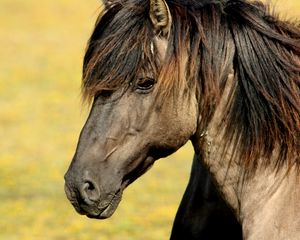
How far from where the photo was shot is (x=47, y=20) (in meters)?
31.4

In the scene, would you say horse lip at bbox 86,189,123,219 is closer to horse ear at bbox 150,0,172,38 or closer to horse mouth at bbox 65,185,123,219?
horse mouth at bbox 65,185,123,219

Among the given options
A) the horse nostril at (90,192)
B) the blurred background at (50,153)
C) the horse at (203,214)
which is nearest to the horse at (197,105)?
the horse nostril at (90,192)

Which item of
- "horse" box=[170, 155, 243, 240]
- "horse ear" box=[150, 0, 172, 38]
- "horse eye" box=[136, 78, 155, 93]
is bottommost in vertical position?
"horse" box=[170, 155, 243, 240]

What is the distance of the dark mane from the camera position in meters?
4.89

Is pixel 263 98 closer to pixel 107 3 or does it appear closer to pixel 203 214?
pixel 107 3

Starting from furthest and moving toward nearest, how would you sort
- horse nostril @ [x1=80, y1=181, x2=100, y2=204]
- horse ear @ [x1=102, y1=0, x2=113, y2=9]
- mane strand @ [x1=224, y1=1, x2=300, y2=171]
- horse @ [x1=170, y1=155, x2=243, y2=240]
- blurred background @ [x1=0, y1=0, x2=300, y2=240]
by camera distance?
blurred background @ [x1=0, y1=0, x2=300, y2=240]
horse @ [x1=170, y1=155, x2=243, y2=240]
horse ear @ [x1=102, y1=0, x2=113, y2=9]
mane strand @ [x1=224, y1=1, x2=300, y2=171]
horse nostril @ [x1=80, y1=181, x2=100, y2=204]

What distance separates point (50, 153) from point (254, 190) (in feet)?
35.3

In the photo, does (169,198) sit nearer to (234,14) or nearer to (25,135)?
(25,135)

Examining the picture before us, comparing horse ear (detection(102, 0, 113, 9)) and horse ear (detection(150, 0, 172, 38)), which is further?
horse ear (detection(102, 0, 113, 9))

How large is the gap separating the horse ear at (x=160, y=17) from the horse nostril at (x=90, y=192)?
3.04 feet

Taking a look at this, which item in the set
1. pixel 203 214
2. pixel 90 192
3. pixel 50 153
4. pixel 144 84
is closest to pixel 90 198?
Result: pixel 90 192

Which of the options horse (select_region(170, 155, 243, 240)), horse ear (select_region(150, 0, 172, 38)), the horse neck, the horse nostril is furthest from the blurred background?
horse (select_region(170, 155, 243, 240))

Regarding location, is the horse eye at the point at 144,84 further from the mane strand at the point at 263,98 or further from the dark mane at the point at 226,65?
the mane strand at the point at 263,98

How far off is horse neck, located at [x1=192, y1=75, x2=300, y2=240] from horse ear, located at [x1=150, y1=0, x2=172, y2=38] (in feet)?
1.55
